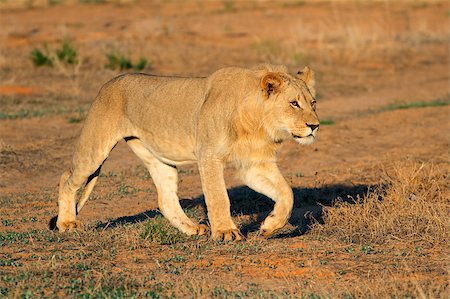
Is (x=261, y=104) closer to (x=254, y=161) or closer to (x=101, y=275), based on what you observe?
(x=254, y=161)

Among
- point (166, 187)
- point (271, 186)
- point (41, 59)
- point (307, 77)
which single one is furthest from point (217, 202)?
point (41, 59)

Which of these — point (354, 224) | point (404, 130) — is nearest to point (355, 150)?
point (404, 130)

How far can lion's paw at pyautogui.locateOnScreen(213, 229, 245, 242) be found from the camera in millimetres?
7250

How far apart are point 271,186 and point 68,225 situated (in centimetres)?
198

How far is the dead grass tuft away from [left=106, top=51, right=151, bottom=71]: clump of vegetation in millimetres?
11521

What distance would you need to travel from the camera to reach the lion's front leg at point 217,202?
729 cm

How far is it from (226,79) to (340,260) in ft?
5.96

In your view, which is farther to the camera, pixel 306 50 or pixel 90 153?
pixel 306 50

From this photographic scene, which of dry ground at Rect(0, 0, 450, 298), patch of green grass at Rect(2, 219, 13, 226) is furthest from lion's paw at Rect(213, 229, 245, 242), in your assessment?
patch of green grass at Rect(2, 219, 13, 226)

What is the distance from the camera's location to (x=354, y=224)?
7.87 meters

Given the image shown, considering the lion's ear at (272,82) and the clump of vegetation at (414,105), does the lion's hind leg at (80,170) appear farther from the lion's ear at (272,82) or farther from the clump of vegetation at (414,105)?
the clump of vegetation at (414,105)

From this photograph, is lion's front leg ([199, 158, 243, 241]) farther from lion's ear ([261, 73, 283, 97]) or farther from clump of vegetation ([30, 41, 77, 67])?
clump of vegetation ([30, 41, 77, 67])

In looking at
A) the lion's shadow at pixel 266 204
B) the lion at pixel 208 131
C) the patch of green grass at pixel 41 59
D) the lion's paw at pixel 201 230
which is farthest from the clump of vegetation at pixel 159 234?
the patch of green grass at pixel 41 59

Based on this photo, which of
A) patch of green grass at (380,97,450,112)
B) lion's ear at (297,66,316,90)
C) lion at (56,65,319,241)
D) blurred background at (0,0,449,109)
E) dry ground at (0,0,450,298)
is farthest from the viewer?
blurred background at (0,0,449,109)
